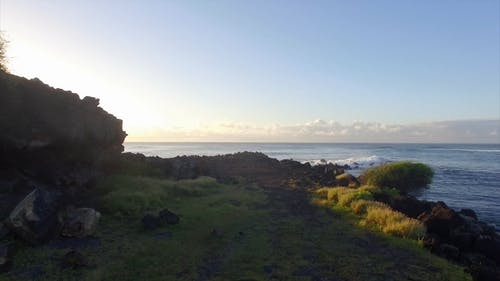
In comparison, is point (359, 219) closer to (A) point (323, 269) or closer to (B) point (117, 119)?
(A) point (323, 269)

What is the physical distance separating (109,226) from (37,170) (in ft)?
21.4

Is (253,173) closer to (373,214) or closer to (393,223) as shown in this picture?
(373,214)

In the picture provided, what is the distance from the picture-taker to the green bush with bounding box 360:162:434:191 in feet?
144

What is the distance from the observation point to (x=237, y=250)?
1762 cm

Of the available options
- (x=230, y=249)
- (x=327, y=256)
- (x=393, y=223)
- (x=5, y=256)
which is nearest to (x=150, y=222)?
(x=230, y=249)

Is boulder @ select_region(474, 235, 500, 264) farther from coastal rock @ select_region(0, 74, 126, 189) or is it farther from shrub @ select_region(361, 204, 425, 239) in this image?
coastal rock @ select_region(0, 74, 126, 189)

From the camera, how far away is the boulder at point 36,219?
16750 millimetres

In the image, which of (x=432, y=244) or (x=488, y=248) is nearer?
(x=432, y=244)

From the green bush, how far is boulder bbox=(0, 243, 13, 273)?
34.4m

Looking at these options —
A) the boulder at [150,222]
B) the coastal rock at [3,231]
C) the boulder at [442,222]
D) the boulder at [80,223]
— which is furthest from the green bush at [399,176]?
the coastal rock at [3,231]

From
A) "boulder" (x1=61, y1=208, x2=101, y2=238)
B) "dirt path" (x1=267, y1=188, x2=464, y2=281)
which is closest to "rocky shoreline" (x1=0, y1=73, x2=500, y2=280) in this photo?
"boulder" (x1=61, y1=208, x2=101, y2=238)

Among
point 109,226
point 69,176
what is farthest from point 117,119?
point 109,226

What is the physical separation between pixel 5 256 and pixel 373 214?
57.1 ft

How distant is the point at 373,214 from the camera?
76.0 ft
